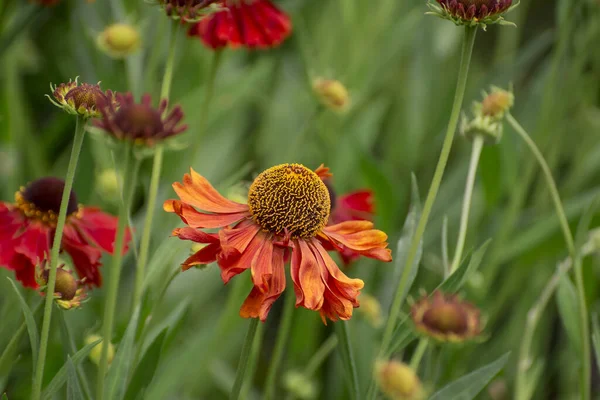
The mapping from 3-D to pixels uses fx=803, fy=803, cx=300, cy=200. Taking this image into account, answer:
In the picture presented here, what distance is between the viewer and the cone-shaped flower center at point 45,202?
2.13 feet

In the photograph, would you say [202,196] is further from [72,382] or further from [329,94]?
[329,94]

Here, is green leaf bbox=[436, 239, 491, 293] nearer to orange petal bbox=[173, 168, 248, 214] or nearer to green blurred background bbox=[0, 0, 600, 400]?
orange petal bbox=[173, 168, 248, 214]

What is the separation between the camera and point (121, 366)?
52 centimetres

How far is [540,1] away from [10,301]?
1513 mm

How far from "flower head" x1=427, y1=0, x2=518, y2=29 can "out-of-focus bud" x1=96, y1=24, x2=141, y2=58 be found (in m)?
0.50

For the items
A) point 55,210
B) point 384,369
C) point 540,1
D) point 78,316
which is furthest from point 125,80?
point 540,1

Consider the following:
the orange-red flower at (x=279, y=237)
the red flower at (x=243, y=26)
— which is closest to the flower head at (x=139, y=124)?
the orange-red flower at (x=279, y=237)

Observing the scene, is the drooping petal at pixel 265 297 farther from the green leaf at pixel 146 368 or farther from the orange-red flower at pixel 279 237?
the green leaf at pixel 146 368

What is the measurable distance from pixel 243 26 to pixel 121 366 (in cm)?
42

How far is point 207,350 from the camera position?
924 mm

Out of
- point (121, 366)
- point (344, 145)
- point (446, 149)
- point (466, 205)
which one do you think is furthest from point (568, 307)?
point (344, 145)

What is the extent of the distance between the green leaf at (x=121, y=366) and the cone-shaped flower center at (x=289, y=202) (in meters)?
0.11

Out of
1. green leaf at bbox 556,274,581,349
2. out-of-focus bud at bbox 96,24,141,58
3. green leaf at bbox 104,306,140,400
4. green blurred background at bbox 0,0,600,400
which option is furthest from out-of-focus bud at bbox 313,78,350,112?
green leaf at bbox 104,306,140,400

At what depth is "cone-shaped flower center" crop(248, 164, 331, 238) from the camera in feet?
1.74
